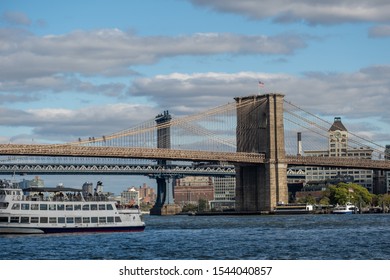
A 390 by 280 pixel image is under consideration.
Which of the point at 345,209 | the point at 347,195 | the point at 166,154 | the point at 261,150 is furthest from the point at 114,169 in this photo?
the point at 166,154

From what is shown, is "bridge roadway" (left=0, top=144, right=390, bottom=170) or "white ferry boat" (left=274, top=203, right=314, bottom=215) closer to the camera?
"bridge roadway" (left=0, top=144, right=390, bottom=170)

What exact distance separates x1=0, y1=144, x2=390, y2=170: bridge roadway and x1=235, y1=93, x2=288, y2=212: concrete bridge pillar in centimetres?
139

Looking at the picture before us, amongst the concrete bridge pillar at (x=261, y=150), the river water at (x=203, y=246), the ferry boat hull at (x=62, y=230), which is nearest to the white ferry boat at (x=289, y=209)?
the concrete bridge pillar at (x=261, y=150)

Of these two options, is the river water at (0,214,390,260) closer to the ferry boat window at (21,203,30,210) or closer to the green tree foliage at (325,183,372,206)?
the ferry boat window at (21,203,30,210)

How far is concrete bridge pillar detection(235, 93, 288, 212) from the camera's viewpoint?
114 metres

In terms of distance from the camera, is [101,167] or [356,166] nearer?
[356,166]

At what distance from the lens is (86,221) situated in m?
58.2

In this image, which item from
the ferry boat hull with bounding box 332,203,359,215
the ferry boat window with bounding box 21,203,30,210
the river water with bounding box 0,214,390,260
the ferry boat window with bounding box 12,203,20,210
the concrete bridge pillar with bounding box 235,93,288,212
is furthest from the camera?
the ferry boat hull with bounding box 332,203,359,215

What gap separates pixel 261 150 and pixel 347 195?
2493cm

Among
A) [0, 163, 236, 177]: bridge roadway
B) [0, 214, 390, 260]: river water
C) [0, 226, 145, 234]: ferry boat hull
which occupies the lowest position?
[0, 214, 390, 260]: river water

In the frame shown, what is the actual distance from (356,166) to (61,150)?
3512 centimetres

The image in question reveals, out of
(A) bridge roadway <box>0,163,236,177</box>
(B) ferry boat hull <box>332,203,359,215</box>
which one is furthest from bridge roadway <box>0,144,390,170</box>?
(A) bridge roadway <box>0,163,236,177</box>
